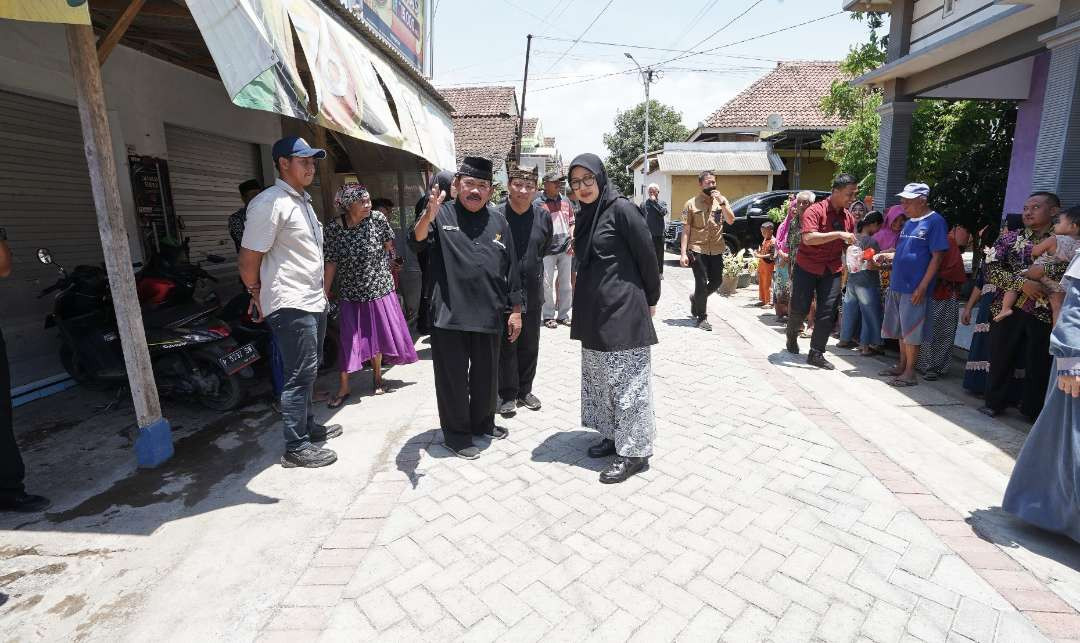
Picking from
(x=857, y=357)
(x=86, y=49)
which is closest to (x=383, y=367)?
(x=86, y=49)

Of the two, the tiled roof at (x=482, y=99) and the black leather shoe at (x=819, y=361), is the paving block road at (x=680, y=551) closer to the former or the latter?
the black leather shoe at (x=819, y=361)

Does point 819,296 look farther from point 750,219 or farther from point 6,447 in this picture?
point 750,219

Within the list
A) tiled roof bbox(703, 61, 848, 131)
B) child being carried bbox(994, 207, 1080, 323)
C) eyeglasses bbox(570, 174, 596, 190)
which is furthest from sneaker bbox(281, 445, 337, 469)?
tiled roof bbox(703, 61, 848, 131)

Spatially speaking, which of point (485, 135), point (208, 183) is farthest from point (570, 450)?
point (485, 135)

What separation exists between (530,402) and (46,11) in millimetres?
3566

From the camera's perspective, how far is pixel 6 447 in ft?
10.2

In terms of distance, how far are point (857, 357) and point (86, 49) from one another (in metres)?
6.82

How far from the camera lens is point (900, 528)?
9.49ft

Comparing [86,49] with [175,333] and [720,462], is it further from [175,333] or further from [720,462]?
[720,462]

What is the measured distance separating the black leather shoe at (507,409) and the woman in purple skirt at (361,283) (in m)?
1.04

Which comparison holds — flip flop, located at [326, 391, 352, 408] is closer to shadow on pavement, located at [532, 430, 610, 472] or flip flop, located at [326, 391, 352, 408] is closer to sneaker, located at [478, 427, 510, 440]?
sneaker, located at [478, 427, 510, 440]

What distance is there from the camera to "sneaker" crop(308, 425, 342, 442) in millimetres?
4031

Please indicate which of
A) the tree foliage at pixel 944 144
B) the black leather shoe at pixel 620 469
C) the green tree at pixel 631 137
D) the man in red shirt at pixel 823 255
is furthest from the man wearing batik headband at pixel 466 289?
the green tree at pixel 631 137

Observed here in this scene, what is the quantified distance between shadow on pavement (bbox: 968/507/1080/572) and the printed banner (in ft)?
16.0
